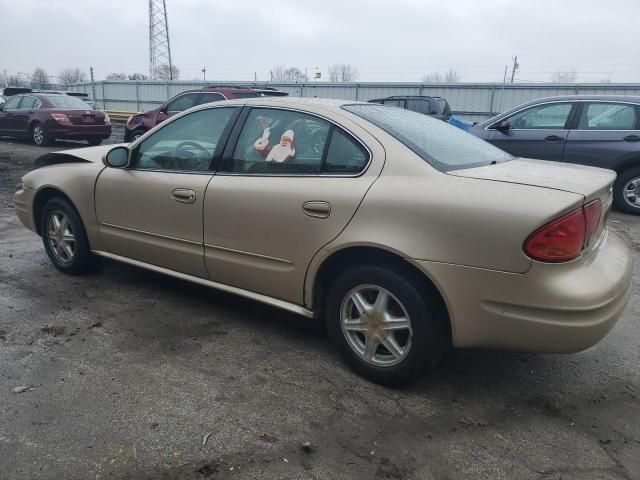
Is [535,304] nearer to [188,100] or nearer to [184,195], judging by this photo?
[184,195]

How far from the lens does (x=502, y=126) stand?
8477mm

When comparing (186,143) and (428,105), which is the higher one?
(428,105)

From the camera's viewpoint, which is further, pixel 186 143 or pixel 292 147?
pixel 186 143

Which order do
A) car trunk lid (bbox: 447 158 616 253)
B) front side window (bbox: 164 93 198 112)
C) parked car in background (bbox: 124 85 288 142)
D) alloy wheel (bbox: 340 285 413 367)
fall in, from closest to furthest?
car trunk lid (bbox: 447 158 616 253), alloy wheel (bbox: 340 285 413 367), parked car in background (bbox: 124 85 288 142), front side window (bbox: 164 93 198 112)

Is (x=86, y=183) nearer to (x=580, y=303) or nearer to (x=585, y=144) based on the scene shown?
(x=580, y=303)

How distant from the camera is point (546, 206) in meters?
2.47

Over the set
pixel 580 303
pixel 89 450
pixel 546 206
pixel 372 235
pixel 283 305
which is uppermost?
pixel 546 206

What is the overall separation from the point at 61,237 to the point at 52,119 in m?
10.8

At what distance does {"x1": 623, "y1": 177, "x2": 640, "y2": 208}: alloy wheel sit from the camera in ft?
25.0

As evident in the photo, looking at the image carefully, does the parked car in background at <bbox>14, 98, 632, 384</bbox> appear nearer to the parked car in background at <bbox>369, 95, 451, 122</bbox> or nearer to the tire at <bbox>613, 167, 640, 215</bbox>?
the tire at <bbox>613, 167, 640, 215</bbox>

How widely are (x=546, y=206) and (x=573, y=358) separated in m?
1.44

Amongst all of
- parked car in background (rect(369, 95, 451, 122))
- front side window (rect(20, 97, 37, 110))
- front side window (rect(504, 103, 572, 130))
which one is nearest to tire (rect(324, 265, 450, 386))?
front side window (rect(504, 103, 572, 130))

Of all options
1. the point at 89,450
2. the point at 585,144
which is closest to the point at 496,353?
the point at 89,450

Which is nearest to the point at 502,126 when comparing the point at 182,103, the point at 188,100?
the point at 188,100
